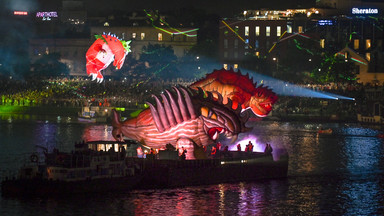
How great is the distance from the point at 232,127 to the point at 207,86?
2144 cm

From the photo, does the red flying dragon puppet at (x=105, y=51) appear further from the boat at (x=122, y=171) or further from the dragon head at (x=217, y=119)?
the dragon head at (x=217, y=119)

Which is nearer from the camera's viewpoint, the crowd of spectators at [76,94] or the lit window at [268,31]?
the crowd of spectators at [76,94]

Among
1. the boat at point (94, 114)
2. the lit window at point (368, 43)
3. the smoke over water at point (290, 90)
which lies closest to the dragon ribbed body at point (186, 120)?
the boat at point (94, 114)

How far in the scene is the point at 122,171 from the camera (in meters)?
67.6

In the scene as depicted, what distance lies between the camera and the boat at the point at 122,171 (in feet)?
211

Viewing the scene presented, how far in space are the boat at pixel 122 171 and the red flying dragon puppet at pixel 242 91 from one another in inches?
582

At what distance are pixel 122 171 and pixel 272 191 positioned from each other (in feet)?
36.7

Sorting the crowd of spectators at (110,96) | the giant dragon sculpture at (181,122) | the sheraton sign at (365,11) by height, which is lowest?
the giant dragon sculpture at (181,122)

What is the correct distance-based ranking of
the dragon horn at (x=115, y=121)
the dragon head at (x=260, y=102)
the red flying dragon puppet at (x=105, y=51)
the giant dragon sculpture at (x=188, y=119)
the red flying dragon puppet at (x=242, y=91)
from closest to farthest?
the giant dragon sculpture at (x=188, y=119)
the dragon horn at (x=115, y=121)
the red flying dragon puppet at (x=242, y=91)
the dragon head at (x=260, y=102)
the red flying dragon puppet at (x=105, y=51)

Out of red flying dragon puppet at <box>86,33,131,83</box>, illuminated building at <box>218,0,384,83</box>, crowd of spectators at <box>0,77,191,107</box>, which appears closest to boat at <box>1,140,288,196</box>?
crowd of spectators at <box>0,77,191,107</box>

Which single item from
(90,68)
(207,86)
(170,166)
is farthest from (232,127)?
(90,68)

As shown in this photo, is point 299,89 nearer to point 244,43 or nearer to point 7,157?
point 244,43

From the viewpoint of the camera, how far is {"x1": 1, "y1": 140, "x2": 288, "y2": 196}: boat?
64312 mm

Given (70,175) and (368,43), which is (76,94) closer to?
(368,43)
